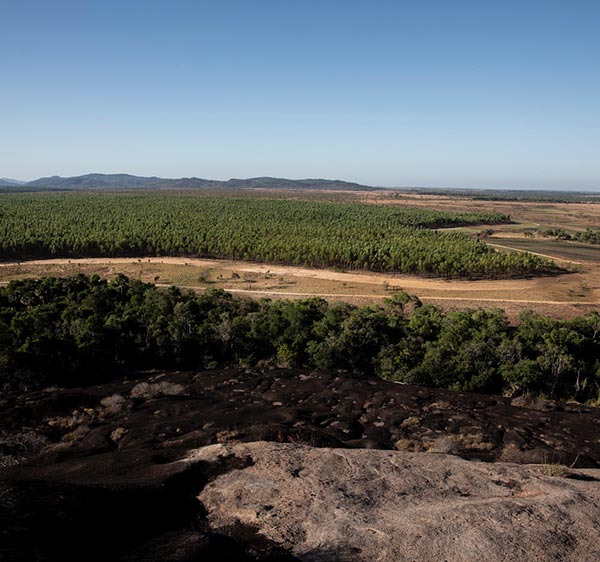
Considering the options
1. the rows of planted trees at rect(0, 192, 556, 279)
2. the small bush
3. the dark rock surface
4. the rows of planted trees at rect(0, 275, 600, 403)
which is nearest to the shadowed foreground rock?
the dark rock surface

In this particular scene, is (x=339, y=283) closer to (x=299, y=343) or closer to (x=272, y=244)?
(x=272, y=244)

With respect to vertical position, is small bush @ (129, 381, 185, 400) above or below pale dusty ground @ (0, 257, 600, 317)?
below

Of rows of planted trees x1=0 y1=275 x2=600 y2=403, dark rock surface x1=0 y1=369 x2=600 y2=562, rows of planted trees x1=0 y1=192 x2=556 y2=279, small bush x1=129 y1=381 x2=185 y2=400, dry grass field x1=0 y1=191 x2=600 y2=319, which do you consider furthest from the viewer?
rows of planted trees x1=0 y1=192 x2=556 y2=279

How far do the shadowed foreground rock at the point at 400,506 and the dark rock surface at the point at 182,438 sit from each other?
0.80m

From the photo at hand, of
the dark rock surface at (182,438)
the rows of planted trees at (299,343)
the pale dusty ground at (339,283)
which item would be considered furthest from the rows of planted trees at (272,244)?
the dark rock surface at (182,438)

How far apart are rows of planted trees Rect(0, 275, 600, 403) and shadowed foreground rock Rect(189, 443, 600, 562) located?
17127 millimetres

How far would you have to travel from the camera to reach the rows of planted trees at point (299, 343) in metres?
33.2

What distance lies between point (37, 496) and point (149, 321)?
28.4 metres

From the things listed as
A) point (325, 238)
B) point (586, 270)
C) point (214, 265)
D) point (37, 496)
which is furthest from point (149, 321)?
point (586, 270)

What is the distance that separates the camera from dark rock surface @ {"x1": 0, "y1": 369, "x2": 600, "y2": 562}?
11.4 m

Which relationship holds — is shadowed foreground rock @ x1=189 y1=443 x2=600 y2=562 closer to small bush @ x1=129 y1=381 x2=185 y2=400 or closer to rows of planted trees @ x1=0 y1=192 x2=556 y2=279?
small bush @ x1=129 y1=381 x2=185 y2=400

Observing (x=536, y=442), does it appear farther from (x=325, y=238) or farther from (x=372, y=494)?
(x=325, y=238)

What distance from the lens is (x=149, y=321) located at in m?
39.9

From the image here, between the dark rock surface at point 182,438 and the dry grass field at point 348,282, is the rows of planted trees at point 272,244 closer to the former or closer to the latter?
the dry grass field at point 348,282
